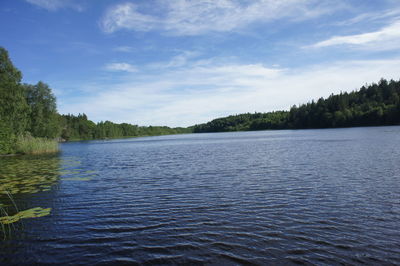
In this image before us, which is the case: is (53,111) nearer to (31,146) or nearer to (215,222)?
(31,146)

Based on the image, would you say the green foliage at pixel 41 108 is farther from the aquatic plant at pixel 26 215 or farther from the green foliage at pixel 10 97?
the aquatic plant at pixel 26 215

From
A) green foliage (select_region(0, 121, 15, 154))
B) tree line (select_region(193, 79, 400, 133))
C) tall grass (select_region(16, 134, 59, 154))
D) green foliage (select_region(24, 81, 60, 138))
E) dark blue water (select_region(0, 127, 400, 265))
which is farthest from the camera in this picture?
tree line (select_region(193, 79, 400, 133))

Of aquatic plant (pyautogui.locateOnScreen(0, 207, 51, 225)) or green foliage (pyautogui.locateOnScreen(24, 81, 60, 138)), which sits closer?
aquatic plant (pyautogui.locateOnScreen(0, 207, 51, 225))

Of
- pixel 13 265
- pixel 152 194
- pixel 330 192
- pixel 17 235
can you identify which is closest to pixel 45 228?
pixel 17 235

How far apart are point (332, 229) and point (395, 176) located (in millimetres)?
12927

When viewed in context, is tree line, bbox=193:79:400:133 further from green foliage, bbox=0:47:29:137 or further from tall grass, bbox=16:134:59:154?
green foliage, bbox=0:47:29:137

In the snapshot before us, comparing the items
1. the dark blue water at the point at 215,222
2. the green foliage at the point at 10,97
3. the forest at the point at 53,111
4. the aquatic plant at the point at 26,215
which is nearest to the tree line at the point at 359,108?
the forest at the point at 53,111

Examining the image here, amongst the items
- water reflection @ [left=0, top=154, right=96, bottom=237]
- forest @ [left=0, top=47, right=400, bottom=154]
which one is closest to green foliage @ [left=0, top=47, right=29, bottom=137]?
forest @ [left=0, top=47, right=400, bottom=154]

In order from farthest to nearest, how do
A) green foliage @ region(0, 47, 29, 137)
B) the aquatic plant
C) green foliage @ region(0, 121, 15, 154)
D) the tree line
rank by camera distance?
1. the tree line
2. green foliage @ region(0, 47, 29, 137)
3. green foliage @ region(0, 121, 15, 154)
4. the aquatic plant

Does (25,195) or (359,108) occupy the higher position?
(359,108)

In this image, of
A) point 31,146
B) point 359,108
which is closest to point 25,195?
point 31,146

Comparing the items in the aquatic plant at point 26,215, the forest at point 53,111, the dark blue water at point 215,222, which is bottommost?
the dark blue water at point 215,222

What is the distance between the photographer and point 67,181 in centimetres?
2255

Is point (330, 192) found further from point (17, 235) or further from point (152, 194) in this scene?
point (17, 235)
